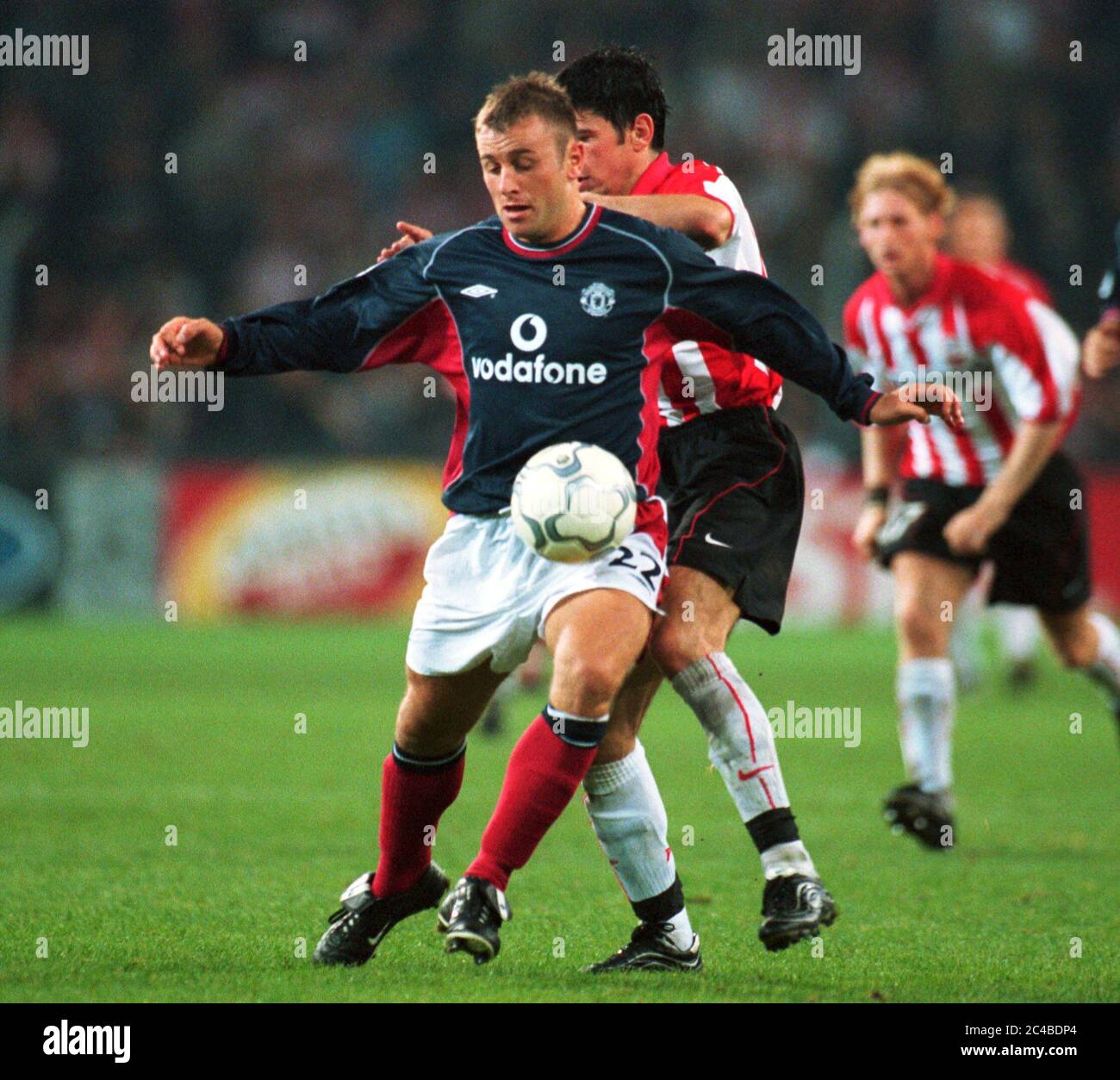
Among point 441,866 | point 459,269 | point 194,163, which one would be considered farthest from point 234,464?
point 459,269

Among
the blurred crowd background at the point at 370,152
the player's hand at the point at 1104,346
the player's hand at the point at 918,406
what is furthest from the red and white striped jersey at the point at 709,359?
the blurred crowd background at the point at 370,152

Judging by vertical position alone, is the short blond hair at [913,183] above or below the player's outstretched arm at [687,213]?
above

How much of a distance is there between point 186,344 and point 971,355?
12.2 ft

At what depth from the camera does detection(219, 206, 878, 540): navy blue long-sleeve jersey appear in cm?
399

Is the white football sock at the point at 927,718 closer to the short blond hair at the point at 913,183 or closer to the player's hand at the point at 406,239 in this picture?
the short blond hair at the point at 913,183

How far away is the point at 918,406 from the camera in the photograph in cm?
404

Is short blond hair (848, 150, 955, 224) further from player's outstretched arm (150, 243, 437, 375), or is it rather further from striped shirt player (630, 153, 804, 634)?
player's outstretched arm (150, 243, 437, 375)

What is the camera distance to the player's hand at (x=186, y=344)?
→ 395 centimetres

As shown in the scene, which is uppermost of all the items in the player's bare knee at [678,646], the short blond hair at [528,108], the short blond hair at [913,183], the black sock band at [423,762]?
the short blond hair at [913,183]

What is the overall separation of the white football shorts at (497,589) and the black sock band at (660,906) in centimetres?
66

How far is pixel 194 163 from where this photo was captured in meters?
17.7

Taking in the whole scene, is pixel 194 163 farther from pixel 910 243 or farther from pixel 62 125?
pixel 910 243

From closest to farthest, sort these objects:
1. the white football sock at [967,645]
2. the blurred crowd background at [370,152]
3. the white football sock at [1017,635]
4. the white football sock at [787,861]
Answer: the white football sock at [787,861]
the white football sock at [967,645]
the white football sock at [1017,635]
the blurred crowd background at [370,152]

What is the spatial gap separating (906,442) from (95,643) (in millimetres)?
7899
